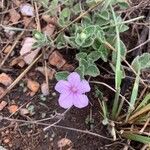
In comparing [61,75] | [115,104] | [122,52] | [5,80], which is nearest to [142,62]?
[122,52]

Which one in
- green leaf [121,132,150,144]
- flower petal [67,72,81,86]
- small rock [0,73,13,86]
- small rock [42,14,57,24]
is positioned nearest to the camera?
green leaf [121,132,150,144]

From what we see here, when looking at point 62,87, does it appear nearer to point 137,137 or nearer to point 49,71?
point 49,71

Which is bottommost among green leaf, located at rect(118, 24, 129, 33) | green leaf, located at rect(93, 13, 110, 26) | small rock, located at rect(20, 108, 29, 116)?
small rock, located at rect(20, 108, 29, 116)

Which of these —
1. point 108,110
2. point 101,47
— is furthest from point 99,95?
point 101,47

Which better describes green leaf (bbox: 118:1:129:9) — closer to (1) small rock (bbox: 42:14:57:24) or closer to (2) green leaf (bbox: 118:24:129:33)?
(2) green leaf (bbox: 118:24:129:33)

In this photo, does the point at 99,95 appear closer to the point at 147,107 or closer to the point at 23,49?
the point at 147,107

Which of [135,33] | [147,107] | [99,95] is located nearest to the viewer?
[147,107]

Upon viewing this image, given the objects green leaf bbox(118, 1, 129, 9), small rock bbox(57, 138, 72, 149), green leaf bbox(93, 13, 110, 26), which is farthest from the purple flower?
green leaf bbox(118, 1, 129, 9)

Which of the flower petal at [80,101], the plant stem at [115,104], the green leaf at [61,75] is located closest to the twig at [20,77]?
the green leaf at [61,75]
